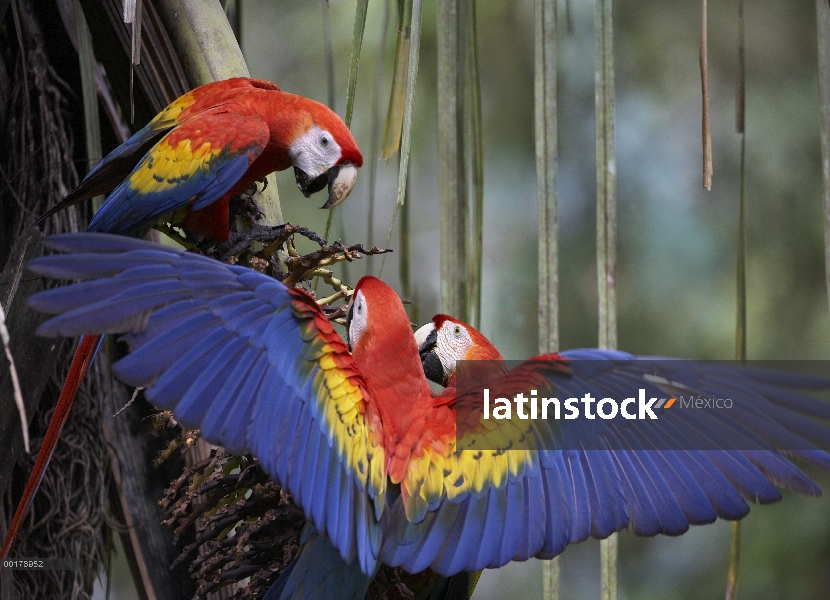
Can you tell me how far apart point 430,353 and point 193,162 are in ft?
1.05

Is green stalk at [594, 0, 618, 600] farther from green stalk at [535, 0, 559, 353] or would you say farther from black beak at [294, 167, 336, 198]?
black beak at [294, 167, 336, 198]

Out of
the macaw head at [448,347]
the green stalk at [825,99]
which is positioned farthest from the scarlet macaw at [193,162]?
the green stalk at [825,99]

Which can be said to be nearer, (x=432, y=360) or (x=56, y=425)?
(x=56, y=425)

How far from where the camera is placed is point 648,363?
0.64 m

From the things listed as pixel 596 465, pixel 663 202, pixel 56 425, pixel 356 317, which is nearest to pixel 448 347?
pixel 356 317

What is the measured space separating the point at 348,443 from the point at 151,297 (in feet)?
0.61

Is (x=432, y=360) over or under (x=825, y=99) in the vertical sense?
under

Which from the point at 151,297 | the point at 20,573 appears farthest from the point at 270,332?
the point at 20,573

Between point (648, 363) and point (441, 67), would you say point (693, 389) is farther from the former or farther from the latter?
point (441, 67)

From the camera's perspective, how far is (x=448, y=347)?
0.82 metres

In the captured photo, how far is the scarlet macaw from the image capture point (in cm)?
69

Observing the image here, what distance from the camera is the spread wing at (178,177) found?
0.69 metres

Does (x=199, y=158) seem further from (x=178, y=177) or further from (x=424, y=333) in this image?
(x=424, y=333)

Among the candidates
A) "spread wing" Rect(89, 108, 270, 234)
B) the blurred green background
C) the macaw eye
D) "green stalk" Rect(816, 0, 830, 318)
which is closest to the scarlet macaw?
"spread wing" Rect(89, 108, 270, 234)
